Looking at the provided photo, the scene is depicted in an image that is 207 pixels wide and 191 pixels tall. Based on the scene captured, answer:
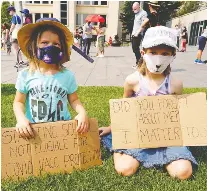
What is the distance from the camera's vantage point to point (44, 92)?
2.97 m

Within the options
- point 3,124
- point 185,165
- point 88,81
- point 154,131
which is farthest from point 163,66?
point 88,81

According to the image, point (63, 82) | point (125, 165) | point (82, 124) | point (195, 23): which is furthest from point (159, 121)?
point (195, 23)

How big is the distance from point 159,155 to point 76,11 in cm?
3815

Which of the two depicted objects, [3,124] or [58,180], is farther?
[3,124]

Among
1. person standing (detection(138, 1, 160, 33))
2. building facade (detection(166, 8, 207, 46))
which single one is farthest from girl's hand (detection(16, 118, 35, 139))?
building facade (detection(166, 8, 207, 46))

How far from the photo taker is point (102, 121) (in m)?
4.14

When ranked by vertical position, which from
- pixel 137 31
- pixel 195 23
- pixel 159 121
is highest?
pixel 137 31

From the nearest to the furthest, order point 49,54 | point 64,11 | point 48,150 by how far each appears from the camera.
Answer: point 48,150
point 49,54
point 64,11

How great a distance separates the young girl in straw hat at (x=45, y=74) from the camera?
9.56ft

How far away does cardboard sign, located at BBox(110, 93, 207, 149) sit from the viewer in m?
2.95

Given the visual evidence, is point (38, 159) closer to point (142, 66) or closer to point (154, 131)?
point (154, 131)

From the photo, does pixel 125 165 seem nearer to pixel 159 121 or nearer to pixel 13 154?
pixel 159 121

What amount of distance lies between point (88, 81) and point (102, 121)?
11.1 ft

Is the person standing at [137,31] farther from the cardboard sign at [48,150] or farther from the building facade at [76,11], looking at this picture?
the building facade at [76,11]
